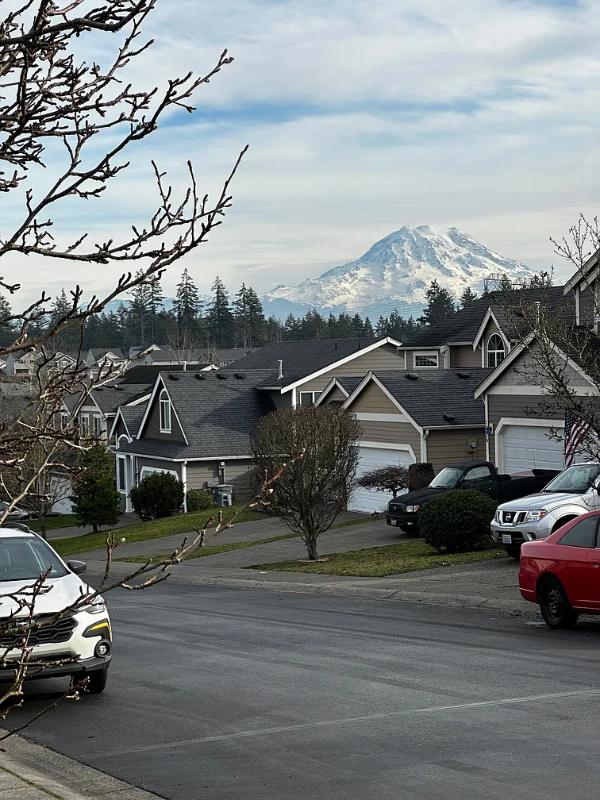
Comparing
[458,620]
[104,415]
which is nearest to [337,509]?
[458,620]

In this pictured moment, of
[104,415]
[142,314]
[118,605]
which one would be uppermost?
[142,314]

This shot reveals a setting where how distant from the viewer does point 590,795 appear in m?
7.21

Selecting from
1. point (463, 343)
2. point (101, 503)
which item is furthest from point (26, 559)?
point (463, 343)

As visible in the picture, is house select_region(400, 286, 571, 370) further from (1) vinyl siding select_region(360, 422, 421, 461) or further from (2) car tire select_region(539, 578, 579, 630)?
(2) car tire select_region(539, 578, 579, 630)

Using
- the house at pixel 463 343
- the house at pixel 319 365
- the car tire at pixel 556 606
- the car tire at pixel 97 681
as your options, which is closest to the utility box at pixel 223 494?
the house at pixel 319 365

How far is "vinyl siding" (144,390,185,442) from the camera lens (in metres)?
46.5

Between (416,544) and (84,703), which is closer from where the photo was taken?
(84,703)

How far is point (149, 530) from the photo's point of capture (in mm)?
39031

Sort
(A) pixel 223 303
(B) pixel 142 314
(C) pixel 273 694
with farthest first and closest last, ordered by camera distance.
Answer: (B) pixel 142 314 < (A) pixel 223 303 < (C) pixel 273 694

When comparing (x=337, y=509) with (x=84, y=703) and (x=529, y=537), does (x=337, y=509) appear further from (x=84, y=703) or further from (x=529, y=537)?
(x=84, y=703)

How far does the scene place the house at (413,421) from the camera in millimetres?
33969

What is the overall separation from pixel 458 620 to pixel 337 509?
11.1 meters

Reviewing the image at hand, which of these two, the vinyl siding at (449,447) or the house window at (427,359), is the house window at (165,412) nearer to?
the house window at (427,359)

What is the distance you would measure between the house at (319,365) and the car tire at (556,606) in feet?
108
